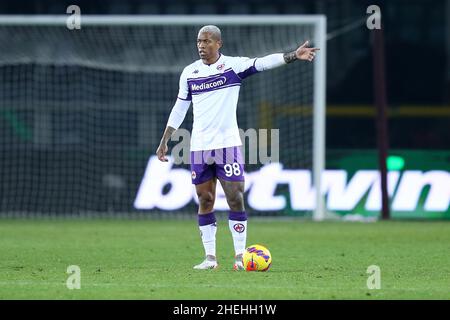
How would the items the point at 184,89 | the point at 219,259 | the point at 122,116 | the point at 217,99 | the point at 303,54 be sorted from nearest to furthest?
1. the point at 303,54
2. the point at 217,99
3. the point at 184,89
4. the point at 219,259
5. the point at 122,116

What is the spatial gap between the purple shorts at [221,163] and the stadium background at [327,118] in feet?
32.4

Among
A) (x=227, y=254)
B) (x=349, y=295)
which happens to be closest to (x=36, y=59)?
(x=227, y=254)

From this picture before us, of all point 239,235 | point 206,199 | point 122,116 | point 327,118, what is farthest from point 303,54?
point 327,118

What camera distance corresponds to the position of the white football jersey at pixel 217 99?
38.2 ft

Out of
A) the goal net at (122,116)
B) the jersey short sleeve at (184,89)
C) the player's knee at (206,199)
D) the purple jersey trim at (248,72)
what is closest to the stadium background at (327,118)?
the goal net at (122,116)

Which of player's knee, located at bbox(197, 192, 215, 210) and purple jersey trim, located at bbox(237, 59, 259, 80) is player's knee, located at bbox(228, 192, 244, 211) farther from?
purple jersey trim, located at bbox(237, 59, 259, 80)

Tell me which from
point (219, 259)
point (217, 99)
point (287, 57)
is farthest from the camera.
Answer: point (219, 259)

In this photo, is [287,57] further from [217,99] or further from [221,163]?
[221,163]

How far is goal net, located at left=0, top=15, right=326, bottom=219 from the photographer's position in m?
20.7

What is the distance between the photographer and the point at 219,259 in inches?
510

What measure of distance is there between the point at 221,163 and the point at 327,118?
13.2 meters

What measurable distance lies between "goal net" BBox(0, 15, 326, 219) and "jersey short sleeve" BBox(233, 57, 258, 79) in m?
8.66

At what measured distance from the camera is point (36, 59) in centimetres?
2245

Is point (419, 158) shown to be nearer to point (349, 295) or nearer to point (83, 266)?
point (83, 266)
